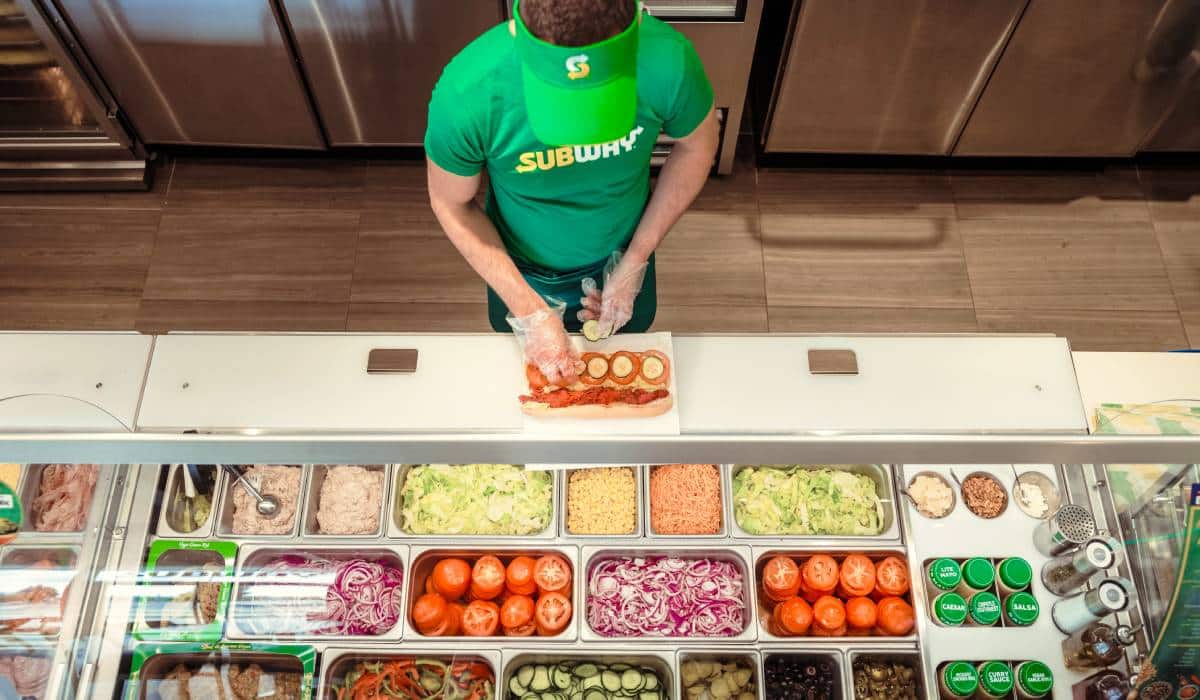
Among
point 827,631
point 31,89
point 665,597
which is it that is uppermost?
point 31,89

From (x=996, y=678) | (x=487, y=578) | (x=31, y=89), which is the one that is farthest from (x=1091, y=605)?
(x=31, y=89)

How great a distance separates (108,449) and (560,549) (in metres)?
1.44

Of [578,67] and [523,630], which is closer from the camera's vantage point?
[578,67]

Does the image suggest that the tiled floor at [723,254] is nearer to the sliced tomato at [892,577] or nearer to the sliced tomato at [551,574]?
the sliced tomato at [892,577]

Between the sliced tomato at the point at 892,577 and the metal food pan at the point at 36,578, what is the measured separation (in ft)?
8.46

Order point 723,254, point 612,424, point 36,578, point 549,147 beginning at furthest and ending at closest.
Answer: point 723,254
point 36,578
point 549,147
point 612,424

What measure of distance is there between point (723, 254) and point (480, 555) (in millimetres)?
2289

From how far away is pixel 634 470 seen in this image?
9.35 ft

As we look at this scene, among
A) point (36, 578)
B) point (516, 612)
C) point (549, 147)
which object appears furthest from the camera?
point (516, 612)

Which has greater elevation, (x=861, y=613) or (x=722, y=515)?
(x=722, y=515)

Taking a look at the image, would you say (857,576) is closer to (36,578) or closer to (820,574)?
(820,574)

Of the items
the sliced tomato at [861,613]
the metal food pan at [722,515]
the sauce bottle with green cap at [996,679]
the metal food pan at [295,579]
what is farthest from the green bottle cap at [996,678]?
the metal food pan at [295,579]

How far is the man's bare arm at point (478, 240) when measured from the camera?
2.08 metres

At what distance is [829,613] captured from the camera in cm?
259
